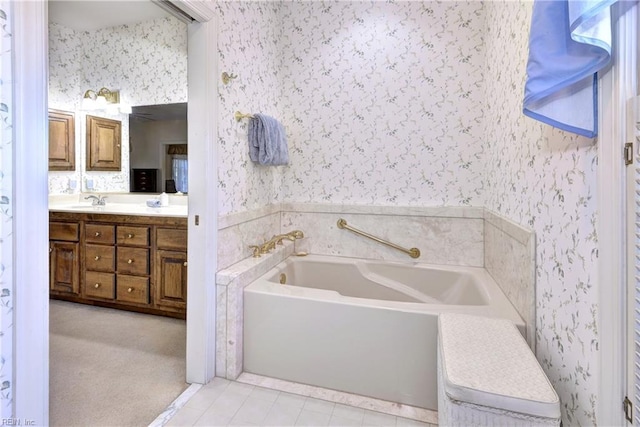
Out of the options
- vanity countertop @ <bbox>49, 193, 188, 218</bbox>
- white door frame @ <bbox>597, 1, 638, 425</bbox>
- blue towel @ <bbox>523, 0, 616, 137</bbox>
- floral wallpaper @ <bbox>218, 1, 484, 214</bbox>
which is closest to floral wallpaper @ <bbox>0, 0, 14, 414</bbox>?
floral wallpaper @ <bbox>218, 1, 484, 214</bbox>

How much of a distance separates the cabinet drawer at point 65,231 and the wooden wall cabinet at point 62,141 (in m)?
0.68

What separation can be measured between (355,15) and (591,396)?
8.95ft

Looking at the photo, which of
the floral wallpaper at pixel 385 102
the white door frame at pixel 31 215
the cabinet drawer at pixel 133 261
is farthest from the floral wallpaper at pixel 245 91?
the cabinet drawer at pixel 133 261

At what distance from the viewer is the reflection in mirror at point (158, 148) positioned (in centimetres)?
308

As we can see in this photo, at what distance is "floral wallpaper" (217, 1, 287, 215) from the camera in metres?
1.92

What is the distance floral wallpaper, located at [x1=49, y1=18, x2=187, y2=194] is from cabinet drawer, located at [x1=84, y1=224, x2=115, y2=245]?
712mm

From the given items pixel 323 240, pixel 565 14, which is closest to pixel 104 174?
pixel 323 240

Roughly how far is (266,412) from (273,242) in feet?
3.71

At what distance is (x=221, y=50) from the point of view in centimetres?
188

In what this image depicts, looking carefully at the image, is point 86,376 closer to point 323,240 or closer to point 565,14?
point 323,240

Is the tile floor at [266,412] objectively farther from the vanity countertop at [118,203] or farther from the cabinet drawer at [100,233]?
the vanity countertop at [118,203]

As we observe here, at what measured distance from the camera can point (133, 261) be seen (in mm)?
2637

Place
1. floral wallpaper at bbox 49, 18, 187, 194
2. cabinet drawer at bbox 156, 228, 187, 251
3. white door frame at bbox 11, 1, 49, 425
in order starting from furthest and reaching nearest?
floral wallpaper at bbox 49, 18, 187, 194 < cabinet drawer at bbox 156, 228, 187, 251 < white door frame at bbox 11, 1, 49, 425

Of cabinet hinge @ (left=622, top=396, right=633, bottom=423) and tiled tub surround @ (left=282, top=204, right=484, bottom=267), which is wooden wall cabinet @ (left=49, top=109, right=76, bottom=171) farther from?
cabinet hinge @ (left=622, top=396, right=633, bottom=423)
